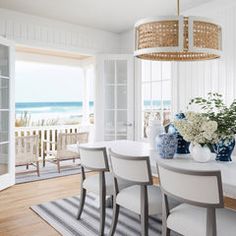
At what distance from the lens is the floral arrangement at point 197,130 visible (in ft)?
7.04

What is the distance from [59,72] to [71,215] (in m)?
11.1

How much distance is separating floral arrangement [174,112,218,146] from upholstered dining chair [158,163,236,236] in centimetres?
56

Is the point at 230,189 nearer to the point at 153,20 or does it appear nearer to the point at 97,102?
the point at 153,20

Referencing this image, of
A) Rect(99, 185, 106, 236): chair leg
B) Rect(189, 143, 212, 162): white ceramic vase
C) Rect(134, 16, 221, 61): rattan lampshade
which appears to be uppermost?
Rect(134, 16, 221, 61): rattan lampshade

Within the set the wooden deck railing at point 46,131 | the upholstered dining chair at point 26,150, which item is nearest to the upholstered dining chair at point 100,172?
the upholstered dining chair at point 26,150

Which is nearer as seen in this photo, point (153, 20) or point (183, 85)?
point (153, 20)

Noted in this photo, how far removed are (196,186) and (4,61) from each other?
→ 3488 mm

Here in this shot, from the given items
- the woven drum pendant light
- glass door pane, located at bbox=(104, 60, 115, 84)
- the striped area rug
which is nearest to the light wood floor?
the striped area rug

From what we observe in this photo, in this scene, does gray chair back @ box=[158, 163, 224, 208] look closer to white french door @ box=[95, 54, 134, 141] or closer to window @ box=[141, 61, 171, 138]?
window @ box=[141, 61, 171, 138]

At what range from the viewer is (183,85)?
4242 mm

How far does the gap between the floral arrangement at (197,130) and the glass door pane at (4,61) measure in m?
2.89

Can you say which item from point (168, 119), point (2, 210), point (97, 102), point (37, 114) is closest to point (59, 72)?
point (37, 114)

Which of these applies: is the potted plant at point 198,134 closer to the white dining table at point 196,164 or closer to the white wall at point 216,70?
the white dining table at point 196,164

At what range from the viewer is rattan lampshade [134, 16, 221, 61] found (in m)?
2.09
